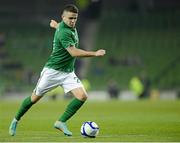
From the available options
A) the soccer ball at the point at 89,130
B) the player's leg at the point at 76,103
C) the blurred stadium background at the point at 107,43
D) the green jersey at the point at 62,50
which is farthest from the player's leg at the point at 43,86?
the blurred stadium background at the point at 107,43

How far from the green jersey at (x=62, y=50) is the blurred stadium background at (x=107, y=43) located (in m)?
32.6

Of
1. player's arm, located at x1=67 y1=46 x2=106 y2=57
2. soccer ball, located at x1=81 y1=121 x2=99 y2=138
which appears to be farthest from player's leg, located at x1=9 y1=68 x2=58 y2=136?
soccer ball, located at x1=81 y1=121 x2=99 y2=138

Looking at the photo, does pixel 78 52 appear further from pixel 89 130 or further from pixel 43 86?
pixel 89 130

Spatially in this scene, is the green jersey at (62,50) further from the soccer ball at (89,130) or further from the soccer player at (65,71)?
the soccer ball at (89,130)

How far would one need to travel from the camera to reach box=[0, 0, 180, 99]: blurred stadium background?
164 ft

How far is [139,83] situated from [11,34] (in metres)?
14.6

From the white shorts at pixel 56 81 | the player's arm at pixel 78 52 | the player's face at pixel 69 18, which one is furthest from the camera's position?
the white shorts at pixel 56 81

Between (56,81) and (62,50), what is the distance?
2.11 ft

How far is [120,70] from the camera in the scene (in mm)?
52000

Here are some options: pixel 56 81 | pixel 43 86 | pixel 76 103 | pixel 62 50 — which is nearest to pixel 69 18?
pixel 62 50

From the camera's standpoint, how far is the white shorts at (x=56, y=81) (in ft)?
44.6

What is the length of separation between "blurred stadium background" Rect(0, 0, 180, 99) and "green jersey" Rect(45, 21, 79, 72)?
32581mm

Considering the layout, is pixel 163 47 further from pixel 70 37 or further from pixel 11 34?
pixel 70 37

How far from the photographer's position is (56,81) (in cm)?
1371
